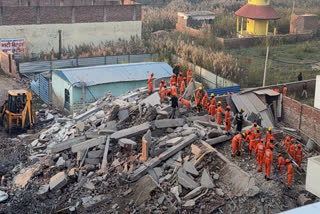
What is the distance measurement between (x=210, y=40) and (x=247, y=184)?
835 inches

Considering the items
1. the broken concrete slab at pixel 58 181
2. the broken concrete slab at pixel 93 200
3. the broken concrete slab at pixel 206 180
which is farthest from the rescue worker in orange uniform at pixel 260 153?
the broken concrete slab at pixel 58 181

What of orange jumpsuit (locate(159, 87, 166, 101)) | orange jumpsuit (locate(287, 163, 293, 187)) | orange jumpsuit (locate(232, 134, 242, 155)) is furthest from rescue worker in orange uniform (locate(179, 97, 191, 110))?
orange jumpsuit (locate(287, 163, 293, 187))

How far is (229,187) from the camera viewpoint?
42.2 feet

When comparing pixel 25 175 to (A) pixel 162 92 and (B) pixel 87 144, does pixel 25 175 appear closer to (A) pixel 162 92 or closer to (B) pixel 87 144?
(B) pixel 87 144

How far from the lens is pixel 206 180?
12.9 m

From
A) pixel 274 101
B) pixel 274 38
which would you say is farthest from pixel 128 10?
pixel 274 101

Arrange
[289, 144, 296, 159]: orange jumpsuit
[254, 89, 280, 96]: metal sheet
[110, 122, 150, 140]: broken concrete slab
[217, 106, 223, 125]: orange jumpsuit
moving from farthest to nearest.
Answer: [254, 89, 280, 96]: metal sheet
[217, 106, 223, 125]: orange jumpsuit
[110, 122, 150, 140]: broken concrete slab
[289, 144, 296, 159]: orange jumpsuit

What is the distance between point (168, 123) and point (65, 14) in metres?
18.6

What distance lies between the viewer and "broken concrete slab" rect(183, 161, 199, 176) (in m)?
13.3

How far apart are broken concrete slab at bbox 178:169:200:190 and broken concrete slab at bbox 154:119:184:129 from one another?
2.45 metres

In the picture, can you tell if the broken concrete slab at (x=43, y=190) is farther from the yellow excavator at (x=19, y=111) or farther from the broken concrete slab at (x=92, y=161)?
the yellow excavator at (x=19, y=111)

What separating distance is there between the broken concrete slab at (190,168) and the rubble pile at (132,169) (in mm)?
27

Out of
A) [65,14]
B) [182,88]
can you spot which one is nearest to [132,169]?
[182,88]

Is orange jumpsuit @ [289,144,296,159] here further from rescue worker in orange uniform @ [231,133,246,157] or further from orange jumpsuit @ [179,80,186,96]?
orange jumpsuit @ [179,80,186,96]
